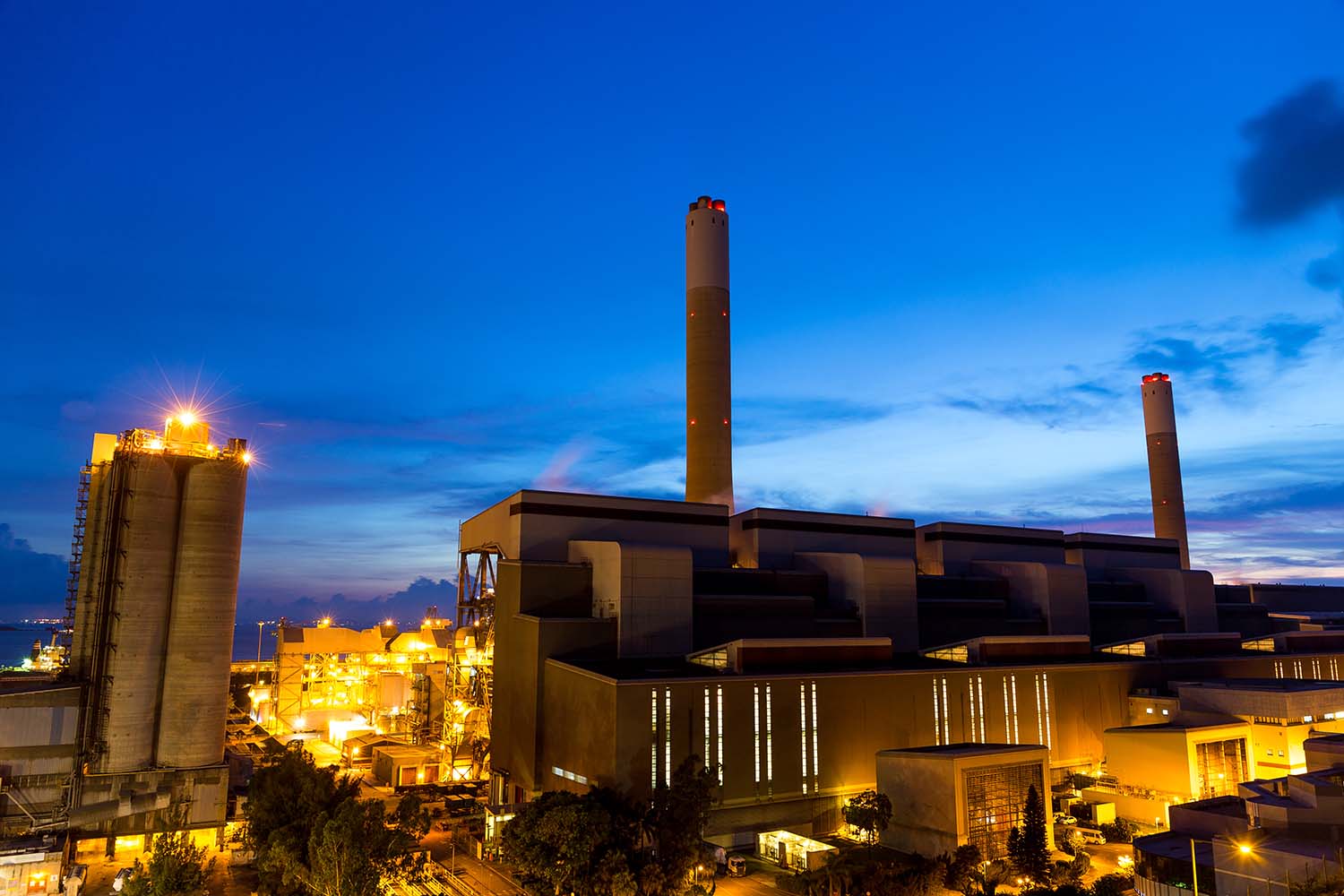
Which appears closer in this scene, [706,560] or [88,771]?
[88,771]

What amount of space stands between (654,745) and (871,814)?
45.7 ft

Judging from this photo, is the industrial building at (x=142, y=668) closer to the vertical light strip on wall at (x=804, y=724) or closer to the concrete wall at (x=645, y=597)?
the concrete wall at (x=645, y=597)

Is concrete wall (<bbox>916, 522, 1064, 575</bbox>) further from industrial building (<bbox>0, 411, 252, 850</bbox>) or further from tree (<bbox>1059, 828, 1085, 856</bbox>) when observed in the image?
industrial building (<bbox>0, 411, 252, 850</bbox>)

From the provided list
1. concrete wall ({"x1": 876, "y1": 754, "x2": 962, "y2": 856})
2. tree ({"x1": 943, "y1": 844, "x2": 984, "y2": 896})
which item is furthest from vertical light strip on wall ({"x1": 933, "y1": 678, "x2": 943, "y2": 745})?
tree ({"x1": 943, "y1": 844, "x2": 984, "y2": 896})

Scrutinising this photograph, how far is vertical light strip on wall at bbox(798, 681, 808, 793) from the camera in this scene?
6106cm

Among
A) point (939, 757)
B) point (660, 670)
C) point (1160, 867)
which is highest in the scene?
point (660, 670)

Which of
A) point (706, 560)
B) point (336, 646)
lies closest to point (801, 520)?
point (706, 560)

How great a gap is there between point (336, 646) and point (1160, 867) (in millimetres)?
106099

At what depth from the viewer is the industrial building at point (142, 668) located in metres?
57.7

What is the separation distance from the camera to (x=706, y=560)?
83.6 meters

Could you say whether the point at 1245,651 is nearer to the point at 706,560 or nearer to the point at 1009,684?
the point at 1009,684

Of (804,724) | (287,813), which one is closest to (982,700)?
(804,724)

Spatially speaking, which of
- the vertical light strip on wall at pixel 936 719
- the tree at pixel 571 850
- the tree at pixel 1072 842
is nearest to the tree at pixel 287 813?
the tree at pixel 571 850

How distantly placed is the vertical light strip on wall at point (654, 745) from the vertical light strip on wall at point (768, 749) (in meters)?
8.05
